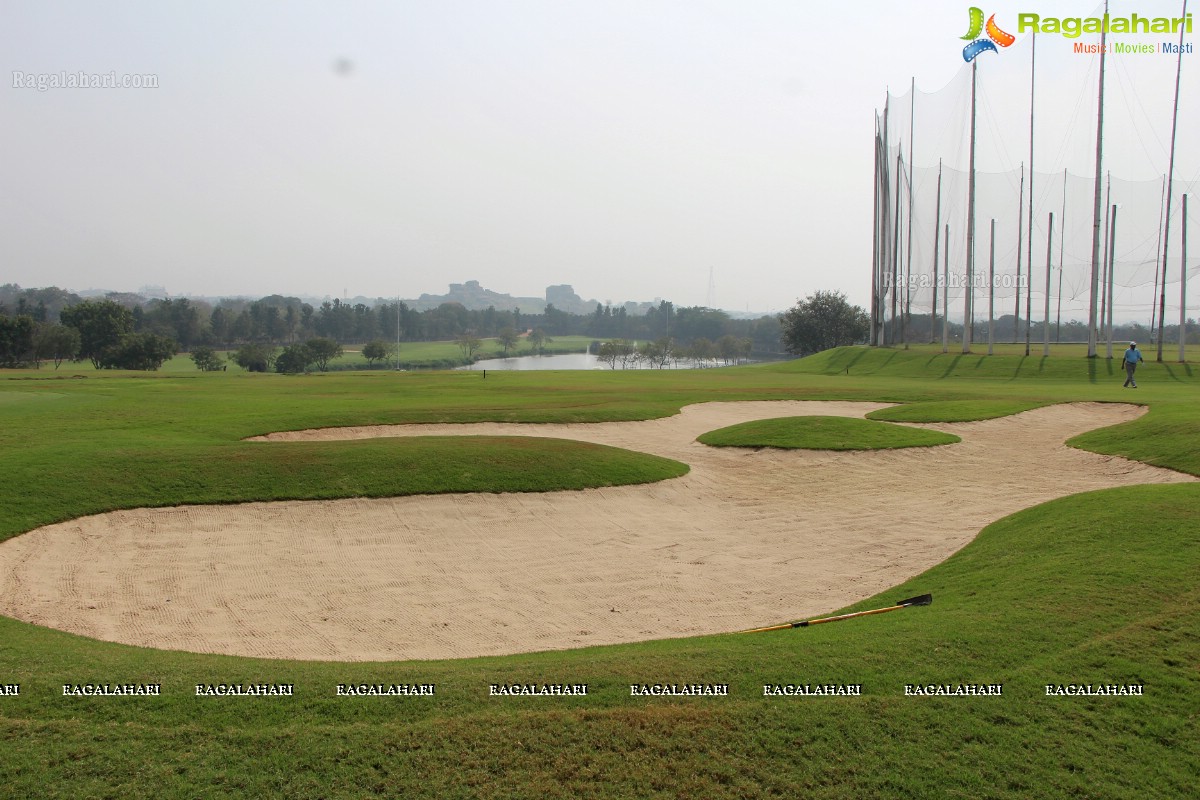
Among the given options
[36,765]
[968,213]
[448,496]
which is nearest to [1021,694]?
[36,765]

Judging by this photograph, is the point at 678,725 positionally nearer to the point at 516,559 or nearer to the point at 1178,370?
the point at 516,559

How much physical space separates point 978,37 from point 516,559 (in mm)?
51816

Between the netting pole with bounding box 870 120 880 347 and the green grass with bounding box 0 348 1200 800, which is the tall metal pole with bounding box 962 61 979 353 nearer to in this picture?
the netting pole with bounding box 870 120 880 347

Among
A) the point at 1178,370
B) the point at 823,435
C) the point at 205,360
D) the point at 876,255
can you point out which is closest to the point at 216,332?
the point at 205,360

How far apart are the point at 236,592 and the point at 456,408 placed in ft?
53.3

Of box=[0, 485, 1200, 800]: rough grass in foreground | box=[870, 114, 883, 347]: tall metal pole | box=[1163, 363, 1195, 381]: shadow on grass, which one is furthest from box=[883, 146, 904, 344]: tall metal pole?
box=[0, 485, 1200, 800]: rough grass in foreground

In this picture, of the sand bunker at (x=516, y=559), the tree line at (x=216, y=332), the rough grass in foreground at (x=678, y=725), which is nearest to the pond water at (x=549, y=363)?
the tree line at (x=216, y=332)

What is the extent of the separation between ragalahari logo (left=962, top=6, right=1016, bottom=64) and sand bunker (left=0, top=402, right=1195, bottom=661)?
40.6 metres

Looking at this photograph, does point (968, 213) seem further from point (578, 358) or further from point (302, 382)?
point (578, 358)

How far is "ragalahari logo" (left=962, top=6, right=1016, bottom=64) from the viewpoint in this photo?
50219 mm

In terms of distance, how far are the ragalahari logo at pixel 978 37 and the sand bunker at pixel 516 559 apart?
40.6 meters

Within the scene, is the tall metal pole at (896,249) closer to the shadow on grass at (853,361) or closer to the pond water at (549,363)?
the shadow on grass at (853,361)

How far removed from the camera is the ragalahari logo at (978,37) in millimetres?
50219

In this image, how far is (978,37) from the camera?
50.8 metres
